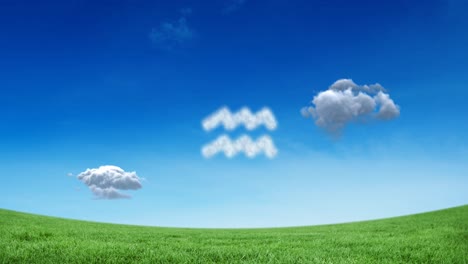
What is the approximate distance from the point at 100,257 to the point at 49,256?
4.62 ft

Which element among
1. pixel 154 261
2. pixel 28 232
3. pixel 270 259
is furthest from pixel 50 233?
pixel 270 259

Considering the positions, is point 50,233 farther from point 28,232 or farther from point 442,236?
point 442,236

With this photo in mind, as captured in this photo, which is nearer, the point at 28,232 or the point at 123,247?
the point at 123,247

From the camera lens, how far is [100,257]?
35.2ft

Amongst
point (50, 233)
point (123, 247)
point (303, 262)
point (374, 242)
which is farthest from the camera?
point (50, 233)

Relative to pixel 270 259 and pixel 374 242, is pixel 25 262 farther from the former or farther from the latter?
pixel 374 242

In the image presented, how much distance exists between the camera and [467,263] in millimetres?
11469

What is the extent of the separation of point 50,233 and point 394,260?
466 inches

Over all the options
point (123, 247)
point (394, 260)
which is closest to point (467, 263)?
point (394, 260)

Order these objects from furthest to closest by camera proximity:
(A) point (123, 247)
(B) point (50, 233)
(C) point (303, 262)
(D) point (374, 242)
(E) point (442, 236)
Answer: (E) point (442, 236), (B) point (50, 233), (D) point (374, 242), (A) point (123, 247), (C) point (303, 262)

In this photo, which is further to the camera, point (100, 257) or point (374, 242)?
point (374, 242)

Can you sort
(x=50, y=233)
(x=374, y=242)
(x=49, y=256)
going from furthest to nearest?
(x=50, y=233) → (x=374, y=242) → (x=49, y=256)

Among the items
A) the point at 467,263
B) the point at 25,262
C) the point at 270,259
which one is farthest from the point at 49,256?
the point at 467,263

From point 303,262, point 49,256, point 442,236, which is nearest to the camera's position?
point 303,262
